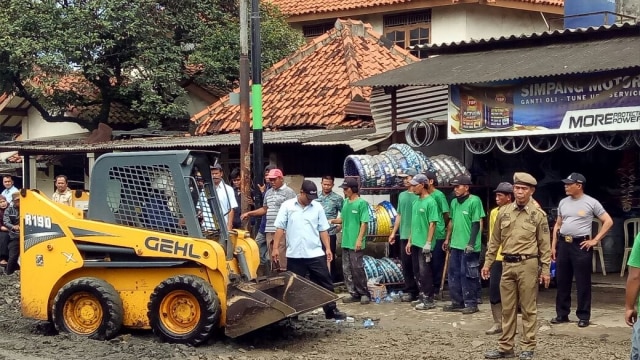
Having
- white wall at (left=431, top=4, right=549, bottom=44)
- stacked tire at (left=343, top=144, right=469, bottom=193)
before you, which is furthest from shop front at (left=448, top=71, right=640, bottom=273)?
white wall at (left=431, top=4, right=549, bottom=44)

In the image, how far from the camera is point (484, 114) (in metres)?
12.7

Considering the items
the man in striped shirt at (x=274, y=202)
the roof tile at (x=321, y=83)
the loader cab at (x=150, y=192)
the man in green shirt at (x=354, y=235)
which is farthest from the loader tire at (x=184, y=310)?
the roof tile at (x=321, y=83)

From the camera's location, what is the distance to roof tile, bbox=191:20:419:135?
60.4ft

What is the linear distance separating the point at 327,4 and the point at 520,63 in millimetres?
14821

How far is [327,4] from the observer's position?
26609 millimetres

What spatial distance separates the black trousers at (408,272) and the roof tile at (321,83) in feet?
18.7

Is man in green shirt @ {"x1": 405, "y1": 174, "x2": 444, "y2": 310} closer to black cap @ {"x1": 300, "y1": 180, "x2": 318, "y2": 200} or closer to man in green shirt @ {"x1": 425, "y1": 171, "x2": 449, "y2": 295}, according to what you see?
man in green shirt @ {"x1": 425, "y1": 171, "x2": 449, "y2": 295}

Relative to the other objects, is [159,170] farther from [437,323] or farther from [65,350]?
[437,323]

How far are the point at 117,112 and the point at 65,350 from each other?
16.0 m

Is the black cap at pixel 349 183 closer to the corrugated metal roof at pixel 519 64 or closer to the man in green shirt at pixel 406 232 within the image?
the man in green shirt at pixel 406 232

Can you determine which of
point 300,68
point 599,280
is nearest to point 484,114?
point 599,280

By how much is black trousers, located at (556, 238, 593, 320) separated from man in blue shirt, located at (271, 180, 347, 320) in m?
2.60

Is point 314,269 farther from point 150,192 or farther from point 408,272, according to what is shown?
point 150,192

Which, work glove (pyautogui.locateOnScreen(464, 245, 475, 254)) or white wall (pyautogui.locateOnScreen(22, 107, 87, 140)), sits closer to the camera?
work glove (pyautogui.locateOnScreen(464, 245, 475, 254))
